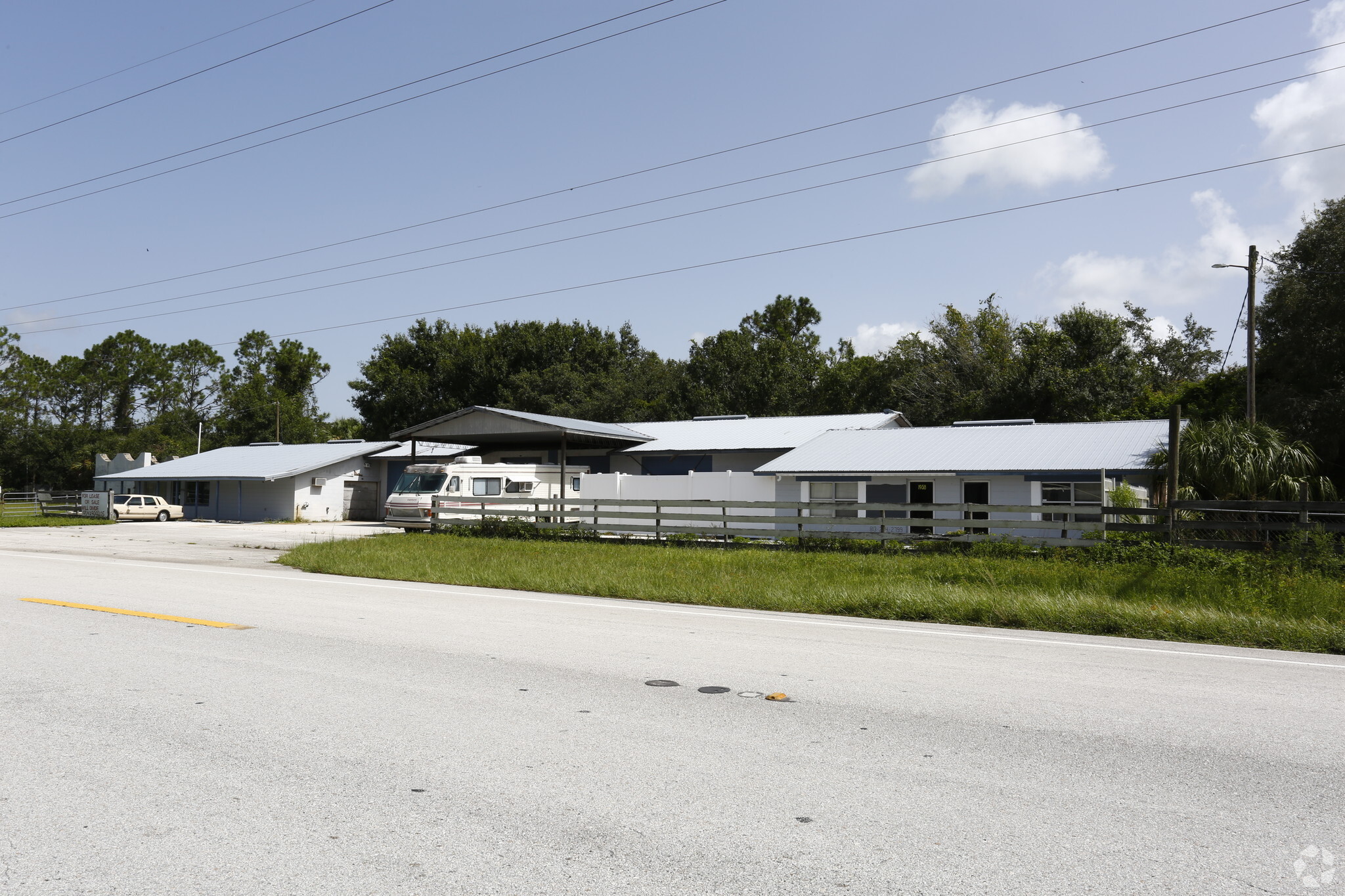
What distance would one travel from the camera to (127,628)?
986 centimetres

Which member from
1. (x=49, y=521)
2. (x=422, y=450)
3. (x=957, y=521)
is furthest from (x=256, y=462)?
(x=957, y=521)

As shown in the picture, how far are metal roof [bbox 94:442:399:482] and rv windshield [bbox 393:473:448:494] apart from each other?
49.1 feet

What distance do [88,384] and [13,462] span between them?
44.2 ft

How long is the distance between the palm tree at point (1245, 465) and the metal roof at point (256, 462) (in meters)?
40.3

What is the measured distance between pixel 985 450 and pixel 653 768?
27.3m

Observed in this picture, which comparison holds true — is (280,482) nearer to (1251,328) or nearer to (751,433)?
(751,433)

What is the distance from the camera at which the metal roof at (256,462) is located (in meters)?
48.8

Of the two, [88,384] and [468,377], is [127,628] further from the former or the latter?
[88,384]

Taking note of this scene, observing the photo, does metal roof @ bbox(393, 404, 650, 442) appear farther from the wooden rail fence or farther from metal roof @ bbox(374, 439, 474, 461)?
metal roof @ bbox(374, 439, 474, 461)

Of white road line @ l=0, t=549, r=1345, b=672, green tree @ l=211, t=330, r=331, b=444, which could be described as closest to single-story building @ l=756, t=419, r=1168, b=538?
white road line @ l=0, t=549, r=1345, b=672

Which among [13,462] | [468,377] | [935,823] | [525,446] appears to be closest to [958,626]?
[935,823]

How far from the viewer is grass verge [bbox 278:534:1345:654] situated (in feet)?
34.7

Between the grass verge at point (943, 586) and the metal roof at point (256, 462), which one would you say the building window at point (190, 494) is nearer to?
the metal roof at point (256, 462)

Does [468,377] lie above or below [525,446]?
above
